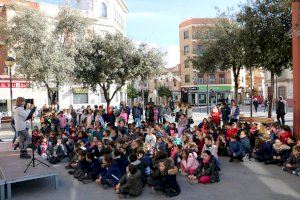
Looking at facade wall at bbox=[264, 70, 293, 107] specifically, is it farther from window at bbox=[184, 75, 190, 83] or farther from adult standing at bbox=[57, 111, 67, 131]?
adult standing at bbox=[57, 111, 67, 131]

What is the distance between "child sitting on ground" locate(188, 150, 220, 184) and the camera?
10102 mm

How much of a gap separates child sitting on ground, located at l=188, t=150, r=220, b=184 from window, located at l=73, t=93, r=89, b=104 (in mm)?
31733

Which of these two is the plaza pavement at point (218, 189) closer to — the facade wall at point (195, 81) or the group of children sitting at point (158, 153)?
the group of children sitting at point (158, 153)

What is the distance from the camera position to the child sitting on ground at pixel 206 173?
1010 centimetres

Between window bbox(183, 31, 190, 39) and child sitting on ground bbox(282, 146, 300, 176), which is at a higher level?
window bbox(183, 31, 190, 39)

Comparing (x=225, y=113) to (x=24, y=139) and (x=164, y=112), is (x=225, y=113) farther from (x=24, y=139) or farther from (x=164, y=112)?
(x=24, y=139)

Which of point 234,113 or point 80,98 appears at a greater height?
point 80,98

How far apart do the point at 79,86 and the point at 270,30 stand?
83.0 feet

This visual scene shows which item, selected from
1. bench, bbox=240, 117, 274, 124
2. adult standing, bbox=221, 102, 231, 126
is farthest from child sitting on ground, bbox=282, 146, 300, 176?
adult standing, bbox=221, 102, 231, 126

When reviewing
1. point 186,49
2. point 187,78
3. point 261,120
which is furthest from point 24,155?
point 186,49

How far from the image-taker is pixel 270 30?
58.0ft

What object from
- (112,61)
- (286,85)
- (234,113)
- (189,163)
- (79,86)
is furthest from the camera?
(286,85)

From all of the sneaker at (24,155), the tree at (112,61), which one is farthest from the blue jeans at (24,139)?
the tree at (112,61)

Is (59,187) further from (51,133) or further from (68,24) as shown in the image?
(68,24)
